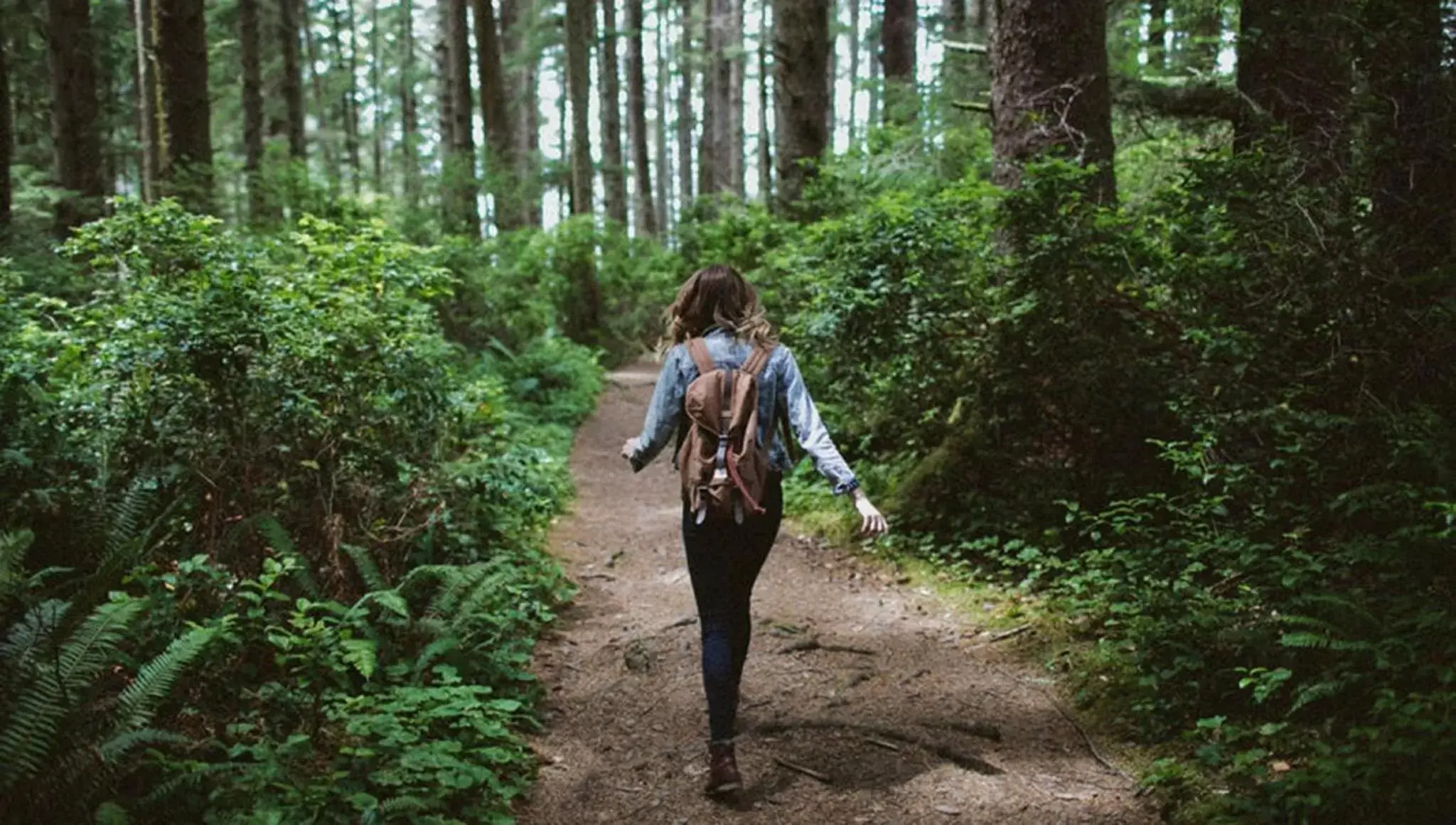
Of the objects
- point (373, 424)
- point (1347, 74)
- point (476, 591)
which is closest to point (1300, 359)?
point (1347, 74)

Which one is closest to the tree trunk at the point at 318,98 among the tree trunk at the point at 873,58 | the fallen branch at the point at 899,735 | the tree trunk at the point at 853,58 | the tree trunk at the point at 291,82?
the tree trunk at the point at 291,82

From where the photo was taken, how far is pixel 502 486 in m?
6.71

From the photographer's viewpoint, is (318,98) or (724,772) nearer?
(724,772)

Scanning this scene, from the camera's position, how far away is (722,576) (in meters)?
4.30

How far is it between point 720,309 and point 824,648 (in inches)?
101

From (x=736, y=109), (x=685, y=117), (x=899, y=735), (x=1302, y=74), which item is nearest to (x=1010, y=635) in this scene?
(x=899, y=735)

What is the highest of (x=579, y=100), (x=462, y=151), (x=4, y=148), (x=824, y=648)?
(x=579, y=100)

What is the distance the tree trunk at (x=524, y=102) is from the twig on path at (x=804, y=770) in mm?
15473

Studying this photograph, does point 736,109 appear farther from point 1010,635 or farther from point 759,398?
point 759,398

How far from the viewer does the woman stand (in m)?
4.25

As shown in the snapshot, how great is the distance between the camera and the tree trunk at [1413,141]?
4.98 m

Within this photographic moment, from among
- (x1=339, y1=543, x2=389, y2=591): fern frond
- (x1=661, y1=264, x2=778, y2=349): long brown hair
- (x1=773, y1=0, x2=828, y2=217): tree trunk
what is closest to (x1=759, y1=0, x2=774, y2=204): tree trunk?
(x1=773, y1=0, x2=828, y2=217): tree trunk

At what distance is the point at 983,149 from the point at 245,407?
846cm

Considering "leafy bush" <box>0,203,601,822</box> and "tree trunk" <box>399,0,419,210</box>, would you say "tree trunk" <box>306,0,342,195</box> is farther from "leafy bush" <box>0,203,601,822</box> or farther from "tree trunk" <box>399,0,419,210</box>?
"leafy bush" <box>0,203,601,822</box>
